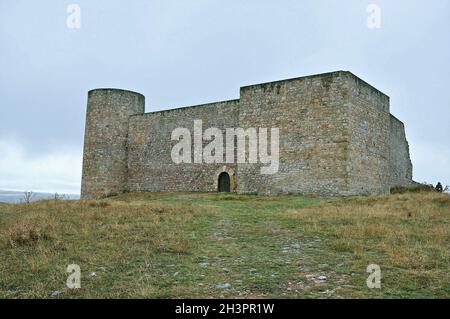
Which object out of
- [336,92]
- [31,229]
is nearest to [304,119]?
[336,92]

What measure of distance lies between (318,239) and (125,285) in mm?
4288

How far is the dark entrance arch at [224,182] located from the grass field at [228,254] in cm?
1085

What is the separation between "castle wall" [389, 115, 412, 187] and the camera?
2464cm

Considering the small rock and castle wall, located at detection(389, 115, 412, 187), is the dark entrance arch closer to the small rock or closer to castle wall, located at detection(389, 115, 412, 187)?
castle wall, located at detection(389, 115, 412, 187)

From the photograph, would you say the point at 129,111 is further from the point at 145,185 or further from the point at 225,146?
the point at 225,146

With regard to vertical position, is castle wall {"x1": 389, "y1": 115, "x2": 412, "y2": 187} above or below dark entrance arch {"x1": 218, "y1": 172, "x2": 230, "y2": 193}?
above

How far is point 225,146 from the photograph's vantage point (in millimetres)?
22328

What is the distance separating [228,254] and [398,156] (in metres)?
21.7

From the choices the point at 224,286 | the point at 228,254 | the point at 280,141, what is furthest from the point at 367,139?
the point at 224,286

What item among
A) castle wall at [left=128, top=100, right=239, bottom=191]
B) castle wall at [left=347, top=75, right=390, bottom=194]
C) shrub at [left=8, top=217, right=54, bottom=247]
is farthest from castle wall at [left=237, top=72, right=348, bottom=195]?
shrub at [left=8, top=217, right=54, bottom=247]

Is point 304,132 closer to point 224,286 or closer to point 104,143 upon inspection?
point 104,143

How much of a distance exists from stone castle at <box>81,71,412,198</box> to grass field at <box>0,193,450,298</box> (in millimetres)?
7077

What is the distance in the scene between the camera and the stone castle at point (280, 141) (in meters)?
18.1

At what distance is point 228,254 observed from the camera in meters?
6.90
